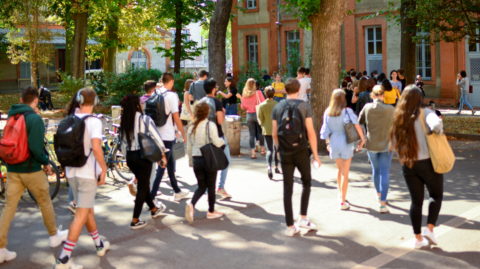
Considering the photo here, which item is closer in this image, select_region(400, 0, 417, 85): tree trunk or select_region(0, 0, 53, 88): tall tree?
select_region(400, 0, 417, 85): tree trunk

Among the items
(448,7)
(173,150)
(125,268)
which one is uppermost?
Answer: (448,7)

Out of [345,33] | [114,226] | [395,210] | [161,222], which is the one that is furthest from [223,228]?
[345,33]

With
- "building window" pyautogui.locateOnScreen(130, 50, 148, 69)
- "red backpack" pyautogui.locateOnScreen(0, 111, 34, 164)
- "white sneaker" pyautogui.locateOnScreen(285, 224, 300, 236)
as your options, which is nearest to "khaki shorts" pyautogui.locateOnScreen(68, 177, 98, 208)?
"red backpack" pyautogui.locateOnScreen(0, 111, 34, 164)

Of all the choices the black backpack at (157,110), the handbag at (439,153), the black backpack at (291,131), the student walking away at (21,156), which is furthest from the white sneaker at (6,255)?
the handbag at (439,153)

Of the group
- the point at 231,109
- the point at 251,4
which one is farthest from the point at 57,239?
the point at 251,4

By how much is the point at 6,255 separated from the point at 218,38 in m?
13.7

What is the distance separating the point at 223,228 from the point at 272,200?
1584mm

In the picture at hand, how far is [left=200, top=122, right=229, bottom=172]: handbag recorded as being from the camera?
7.06 m

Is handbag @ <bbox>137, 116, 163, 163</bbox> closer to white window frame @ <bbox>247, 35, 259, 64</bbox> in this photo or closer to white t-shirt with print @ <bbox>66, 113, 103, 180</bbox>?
white t-shirt with print @ <bbox>66, 113, 103, 180</bbox>

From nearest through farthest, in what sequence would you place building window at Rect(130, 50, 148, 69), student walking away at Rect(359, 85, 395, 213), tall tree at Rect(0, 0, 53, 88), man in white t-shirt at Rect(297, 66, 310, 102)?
student walking away at Rect(359, 85, 395, 213) → man in white t-shirt at Rect(297, 66, 310, 102) → tall tree at Rect(0, 0, 53, 88) → building window at Rect(130, 50, 148, 69)

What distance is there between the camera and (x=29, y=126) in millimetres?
5871

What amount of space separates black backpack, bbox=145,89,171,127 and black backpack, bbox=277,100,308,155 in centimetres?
220

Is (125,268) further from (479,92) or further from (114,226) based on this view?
(479,92)

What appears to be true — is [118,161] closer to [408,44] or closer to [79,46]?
[408,44]
